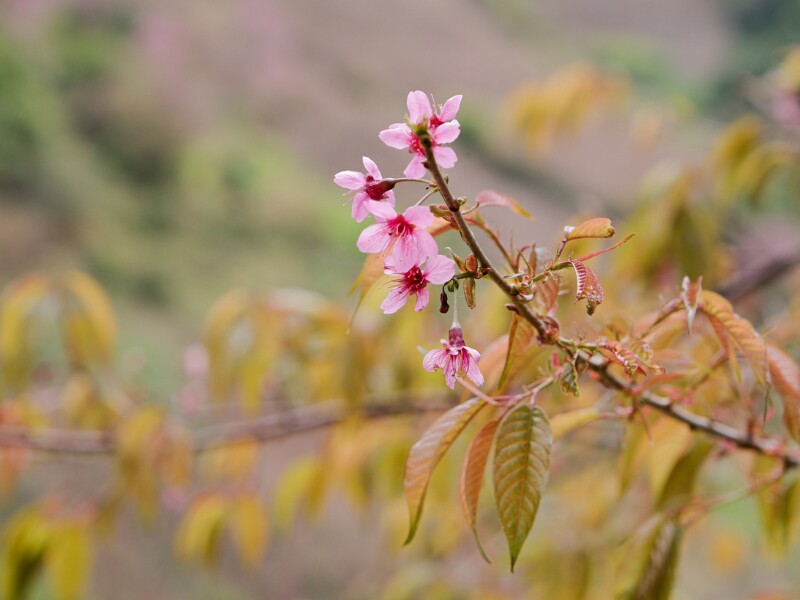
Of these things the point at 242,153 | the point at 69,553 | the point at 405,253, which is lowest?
the point at 69,553

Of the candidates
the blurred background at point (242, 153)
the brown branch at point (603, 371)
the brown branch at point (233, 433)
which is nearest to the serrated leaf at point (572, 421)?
the brown branch at point (603, 371)

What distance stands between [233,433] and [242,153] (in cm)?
→ 108

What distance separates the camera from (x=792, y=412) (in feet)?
0.68

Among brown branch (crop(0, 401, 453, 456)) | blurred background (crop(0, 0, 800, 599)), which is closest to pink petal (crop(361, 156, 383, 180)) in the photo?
brown branch (crop(0, 401, 453, 456))

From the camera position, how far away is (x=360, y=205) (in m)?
0.15

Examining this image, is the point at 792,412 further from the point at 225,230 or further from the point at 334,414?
the point at 225,230

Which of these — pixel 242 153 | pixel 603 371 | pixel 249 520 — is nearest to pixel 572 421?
pixel 603 371

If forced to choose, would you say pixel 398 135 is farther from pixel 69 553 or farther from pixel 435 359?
pixel 69 553

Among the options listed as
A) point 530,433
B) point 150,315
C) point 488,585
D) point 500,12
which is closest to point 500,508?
point 530,433

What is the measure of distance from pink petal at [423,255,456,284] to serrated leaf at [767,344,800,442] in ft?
0.34

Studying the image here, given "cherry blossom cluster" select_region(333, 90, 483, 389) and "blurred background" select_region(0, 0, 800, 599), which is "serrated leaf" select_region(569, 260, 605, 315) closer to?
"cherry blossom cluster" select_region(333, 90, 483, 389)

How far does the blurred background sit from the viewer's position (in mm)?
1188

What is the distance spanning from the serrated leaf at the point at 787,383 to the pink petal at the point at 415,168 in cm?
11

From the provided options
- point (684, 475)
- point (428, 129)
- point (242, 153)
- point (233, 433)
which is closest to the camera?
point (428, 129)
